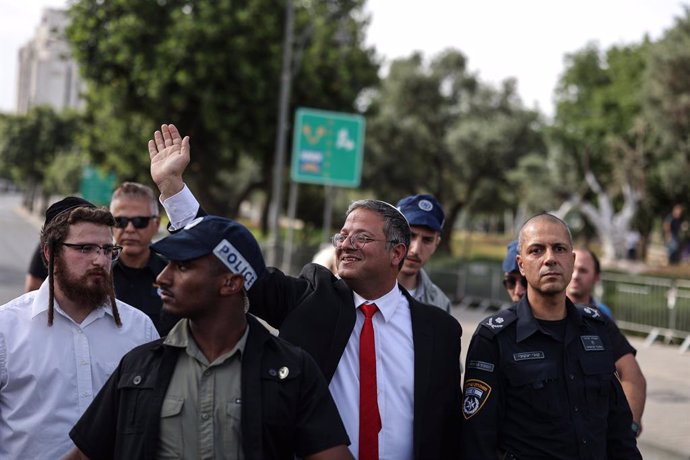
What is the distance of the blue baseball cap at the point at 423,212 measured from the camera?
4871mm

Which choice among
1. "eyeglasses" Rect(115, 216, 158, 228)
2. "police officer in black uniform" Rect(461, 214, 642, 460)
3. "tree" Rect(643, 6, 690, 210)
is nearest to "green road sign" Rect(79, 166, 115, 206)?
"tree" Rect(643, 6, 690, 210)

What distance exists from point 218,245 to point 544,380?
55.4 inches

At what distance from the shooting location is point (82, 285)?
11.5 ft

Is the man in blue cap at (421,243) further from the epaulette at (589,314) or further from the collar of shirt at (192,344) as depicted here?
the collar of shirt at (192,344)

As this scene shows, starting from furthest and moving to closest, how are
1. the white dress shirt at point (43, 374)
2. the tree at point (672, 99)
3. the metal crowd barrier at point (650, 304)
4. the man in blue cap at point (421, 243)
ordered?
the tree at point (672, 99), the metal crowd barrier at point (650, 304), the man in blue cap at point (421, 243), the white dress shirt at point (43, 374)

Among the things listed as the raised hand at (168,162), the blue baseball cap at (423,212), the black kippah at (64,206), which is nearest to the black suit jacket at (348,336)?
the raised hand at (168,162)

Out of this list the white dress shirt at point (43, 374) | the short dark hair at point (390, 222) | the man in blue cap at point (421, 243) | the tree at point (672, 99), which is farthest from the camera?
the tree at point (672, 99)

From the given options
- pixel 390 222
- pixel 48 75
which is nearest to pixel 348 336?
pixel 390 222

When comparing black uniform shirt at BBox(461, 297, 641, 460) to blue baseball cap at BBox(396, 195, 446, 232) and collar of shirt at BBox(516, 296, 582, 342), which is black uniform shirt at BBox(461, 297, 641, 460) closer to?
collar of shirt at BBox(516, 296, 582, 342)

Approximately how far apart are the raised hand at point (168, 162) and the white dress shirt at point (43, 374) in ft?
1.92

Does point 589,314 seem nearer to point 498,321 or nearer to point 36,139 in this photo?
point 498,321

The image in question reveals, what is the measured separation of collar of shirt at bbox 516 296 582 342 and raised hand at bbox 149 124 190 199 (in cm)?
142

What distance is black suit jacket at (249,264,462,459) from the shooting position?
3355mm

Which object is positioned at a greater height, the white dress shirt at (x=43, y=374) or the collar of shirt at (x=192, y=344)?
the collar of shirt at (x=192, y=344)
